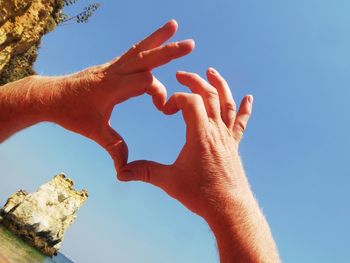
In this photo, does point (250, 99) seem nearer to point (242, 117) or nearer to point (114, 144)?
point (242, 117)

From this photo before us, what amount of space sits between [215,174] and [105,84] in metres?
0.90

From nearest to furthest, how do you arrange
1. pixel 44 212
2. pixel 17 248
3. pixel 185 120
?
pixel 185 120 < pixel 17 248 < pixel 44 212

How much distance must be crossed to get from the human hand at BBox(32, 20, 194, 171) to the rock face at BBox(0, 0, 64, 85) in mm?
13792

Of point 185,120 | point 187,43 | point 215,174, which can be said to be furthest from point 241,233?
point 187,43

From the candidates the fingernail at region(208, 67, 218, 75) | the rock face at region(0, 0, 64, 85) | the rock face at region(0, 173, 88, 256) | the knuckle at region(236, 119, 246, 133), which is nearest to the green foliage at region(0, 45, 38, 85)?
the rock face at region(0, 0, 64, 85)

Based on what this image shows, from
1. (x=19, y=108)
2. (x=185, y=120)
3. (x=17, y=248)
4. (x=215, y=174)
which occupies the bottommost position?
(x=17, y=248)

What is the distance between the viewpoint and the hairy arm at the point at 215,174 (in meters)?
1.99

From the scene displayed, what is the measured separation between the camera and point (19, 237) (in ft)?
203

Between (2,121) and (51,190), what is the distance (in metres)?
65.2

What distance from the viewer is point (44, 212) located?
2388 inches

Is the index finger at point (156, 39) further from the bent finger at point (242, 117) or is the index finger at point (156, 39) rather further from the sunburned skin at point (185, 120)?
the bent finger at point (242, 117)

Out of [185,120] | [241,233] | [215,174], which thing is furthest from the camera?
[185,120]

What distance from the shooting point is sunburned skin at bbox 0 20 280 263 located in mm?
2072

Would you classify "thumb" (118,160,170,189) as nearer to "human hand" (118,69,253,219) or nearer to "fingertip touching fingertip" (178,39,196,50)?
"human hand" (118,69,253,219)
